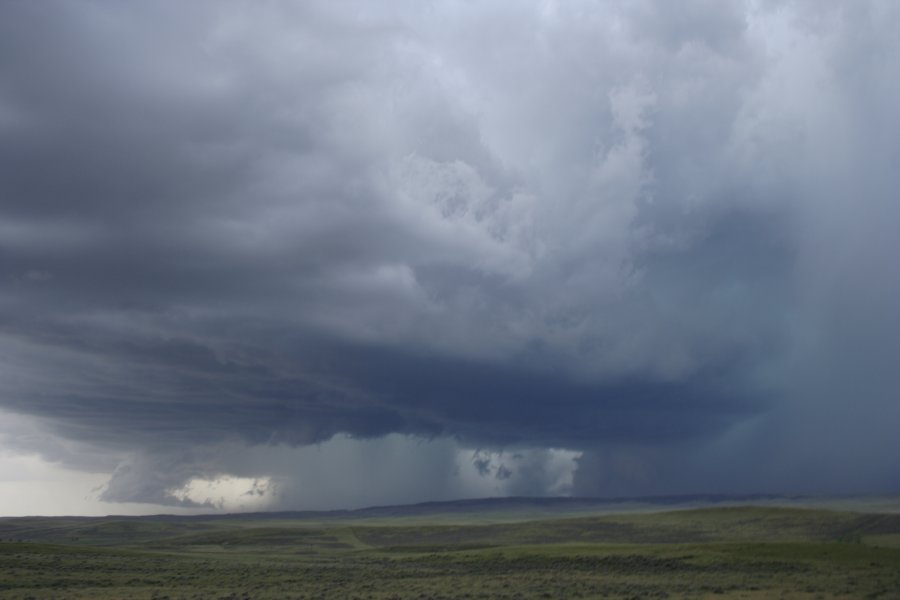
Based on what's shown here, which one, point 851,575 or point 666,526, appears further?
point 666,526

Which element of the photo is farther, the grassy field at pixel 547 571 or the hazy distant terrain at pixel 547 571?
the hazy distant terrain at pixel 547 571

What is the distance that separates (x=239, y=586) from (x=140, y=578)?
13.4 m

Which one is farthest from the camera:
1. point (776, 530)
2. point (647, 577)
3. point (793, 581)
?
point (776, 530)

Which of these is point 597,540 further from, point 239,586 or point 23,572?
point 23,572

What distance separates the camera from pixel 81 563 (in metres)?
92.6

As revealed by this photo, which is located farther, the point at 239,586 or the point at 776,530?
the point at 776,530

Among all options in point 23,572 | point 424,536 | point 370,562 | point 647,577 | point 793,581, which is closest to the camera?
point 793,581

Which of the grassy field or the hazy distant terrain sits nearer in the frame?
the grassy field

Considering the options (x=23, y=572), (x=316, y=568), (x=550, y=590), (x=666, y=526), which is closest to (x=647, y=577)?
(x=550, y=590)

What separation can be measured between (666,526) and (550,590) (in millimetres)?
86331

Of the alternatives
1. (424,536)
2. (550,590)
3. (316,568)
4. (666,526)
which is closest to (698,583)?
(550,590)

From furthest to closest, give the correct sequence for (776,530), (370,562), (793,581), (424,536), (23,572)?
(424,536)
(776,530)
(370,562)
(23,572)
(793,581)

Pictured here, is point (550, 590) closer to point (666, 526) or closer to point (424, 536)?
point (666, 526)

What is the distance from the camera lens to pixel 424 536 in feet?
613
